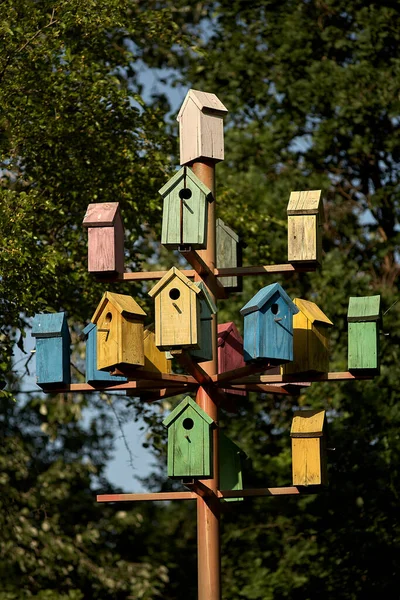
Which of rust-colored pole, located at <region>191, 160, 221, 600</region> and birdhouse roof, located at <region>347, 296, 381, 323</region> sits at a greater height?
birdhouse roof, located at <region>347, 296, 381, 323</region>

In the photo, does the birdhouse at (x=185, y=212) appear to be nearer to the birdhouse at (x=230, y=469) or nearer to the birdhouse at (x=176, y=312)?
the birdhouse at (x=176, y=312)

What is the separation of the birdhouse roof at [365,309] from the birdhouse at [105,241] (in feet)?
4.06

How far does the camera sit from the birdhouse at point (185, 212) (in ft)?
21.5

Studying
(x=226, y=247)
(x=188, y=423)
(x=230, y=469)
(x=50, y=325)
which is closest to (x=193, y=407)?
(x=188, y=423)

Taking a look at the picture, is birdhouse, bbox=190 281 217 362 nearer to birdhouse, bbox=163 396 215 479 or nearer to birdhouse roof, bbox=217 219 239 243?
birdhouse, bbox=163 396 215 479

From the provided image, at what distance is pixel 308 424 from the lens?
7168 mm

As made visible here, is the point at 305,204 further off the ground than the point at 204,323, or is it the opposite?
the point at 305,204

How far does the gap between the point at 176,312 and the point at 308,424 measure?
1184 mm

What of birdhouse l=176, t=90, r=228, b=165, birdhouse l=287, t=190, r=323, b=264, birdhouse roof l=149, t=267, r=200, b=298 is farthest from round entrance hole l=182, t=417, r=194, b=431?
Answer: birdhouse l=176, t=90, r=228, b=165

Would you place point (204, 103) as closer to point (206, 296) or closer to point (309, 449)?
point (206, 296)

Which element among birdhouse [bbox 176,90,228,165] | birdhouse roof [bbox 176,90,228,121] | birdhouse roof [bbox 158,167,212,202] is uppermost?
birdhouse roof [bbox 176,90,228,121]

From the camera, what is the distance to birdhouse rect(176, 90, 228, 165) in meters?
7.11

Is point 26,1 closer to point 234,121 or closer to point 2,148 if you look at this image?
point 2,148

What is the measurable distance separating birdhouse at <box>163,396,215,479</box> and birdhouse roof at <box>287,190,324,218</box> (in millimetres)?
1165
